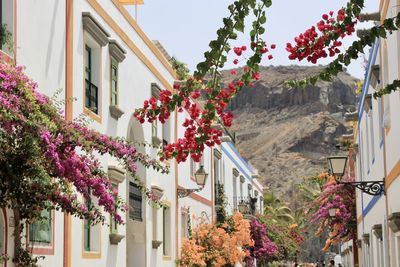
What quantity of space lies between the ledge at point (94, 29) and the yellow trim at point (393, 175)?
632 centimetres

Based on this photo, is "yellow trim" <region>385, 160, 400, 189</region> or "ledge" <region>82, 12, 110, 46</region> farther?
"ledge" <region>82, 12, 110, 46</region>

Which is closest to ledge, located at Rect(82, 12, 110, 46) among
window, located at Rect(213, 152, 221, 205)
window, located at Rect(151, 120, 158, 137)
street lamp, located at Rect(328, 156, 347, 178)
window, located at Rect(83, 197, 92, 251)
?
window, located at Rect(83, 197, 92, 251)

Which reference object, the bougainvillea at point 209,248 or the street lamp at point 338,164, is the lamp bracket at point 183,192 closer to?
the bougainvillea at point 209,248

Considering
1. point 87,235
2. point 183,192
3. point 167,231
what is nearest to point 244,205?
point 183,192

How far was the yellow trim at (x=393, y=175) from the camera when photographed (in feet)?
45.1

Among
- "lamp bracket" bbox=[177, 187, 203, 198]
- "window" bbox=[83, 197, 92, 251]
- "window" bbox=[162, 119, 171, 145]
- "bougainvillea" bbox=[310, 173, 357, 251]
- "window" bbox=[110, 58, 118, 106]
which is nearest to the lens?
"window" bbox=[83, 197, 92, 251]

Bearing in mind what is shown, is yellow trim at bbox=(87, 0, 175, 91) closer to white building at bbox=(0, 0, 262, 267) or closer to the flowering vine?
white building at bbox=(0, 0, 262, 267)

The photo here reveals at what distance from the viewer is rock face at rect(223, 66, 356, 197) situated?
12500cm

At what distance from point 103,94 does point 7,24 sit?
5399 mm

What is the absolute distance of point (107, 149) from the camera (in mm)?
10539

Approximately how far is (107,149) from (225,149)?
26795mm

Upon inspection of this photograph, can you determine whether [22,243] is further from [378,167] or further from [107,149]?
[378,167]

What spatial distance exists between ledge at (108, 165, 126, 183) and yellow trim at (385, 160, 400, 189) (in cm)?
567

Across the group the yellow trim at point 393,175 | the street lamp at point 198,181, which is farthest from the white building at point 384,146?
the street lamp at point 198,181
